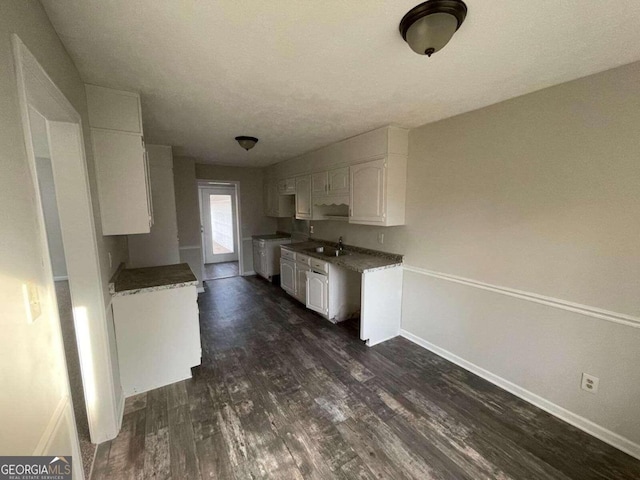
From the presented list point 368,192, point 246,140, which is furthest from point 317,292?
point 246,140

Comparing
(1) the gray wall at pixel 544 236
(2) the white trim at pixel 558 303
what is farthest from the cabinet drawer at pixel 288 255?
(2) the white trim at pixel 558 303

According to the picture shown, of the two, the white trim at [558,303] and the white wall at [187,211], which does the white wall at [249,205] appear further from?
the white trim at [558,303]

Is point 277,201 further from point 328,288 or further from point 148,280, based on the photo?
point 148,280

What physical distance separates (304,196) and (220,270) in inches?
134

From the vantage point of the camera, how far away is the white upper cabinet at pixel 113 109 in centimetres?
186

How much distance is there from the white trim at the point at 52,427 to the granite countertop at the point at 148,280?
48.8 inches

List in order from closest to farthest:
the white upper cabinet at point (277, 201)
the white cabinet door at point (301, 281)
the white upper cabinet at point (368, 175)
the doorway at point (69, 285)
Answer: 1. the doorway at point (69, 285)
2. the white upper cabinet at point (368, 175)
3. the white cabinet door at point (301, 281)
4. the white upper cabinet at point (277, 201)

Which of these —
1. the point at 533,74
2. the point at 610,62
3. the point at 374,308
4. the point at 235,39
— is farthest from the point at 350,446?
the point at 610,62

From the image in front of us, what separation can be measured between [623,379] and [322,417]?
6.74ft

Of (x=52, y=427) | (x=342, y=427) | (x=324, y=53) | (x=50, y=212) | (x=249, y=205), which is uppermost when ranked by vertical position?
(x=324, y=53)

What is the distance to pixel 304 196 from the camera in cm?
432

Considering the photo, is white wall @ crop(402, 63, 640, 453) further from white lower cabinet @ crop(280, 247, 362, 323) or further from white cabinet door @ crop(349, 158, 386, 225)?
white lower cabinet @ crop(280, 247, 362, 323)

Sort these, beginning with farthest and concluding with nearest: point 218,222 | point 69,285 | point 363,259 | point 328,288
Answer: point 218,222 → point 328,288 → point 363,259 → point 69,285

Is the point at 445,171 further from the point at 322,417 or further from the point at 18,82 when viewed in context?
the point at 18,82
